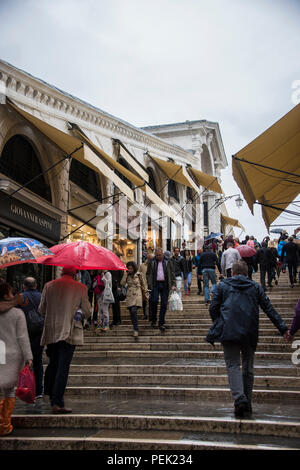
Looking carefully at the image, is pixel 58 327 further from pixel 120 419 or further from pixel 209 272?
pixel 209 272

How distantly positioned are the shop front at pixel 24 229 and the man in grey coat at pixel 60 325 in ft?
24.3

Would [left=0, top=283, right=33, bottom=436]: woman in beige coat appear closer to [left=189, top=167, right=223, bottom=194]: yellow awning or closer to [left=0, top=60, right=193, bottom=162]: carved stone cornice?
[left=0, top=60, right=193, bottom=162]: carved stone cornice

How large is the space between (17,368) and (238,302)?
2.42 meters

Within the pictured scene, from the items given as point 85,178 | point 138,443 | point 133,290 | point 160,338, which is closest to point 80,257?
point 138,443

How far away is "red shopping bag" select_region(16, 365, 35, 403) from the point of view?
4648mm

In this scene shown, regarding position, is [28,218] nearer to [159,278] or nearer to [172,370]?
[159,278]

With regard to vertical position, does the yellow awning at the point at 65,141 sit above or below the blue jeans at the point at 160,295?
above

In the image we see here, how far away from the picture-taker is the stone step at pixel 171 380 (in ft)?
21.1

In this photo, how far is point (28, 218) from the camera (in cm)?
1395

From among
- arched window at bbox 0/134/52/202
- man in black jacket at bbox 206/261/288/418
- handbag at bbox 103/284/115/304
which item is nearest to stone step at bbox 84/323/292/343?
handbag at bbox 103/284/115/304

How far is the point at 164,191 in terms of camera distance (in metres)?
25.2

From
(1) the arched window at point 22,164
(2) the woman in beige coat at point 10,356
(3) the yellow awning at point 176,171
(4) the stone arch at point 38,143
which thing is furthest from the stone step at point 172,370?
(3) the yellow awning at point 176,171

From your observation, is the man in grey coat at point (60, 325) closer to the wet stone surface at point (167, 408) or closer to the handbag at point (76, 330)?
the handbag at point (76, 330)

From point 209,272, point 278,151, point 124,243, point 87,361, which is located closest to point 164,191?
point 124,243
